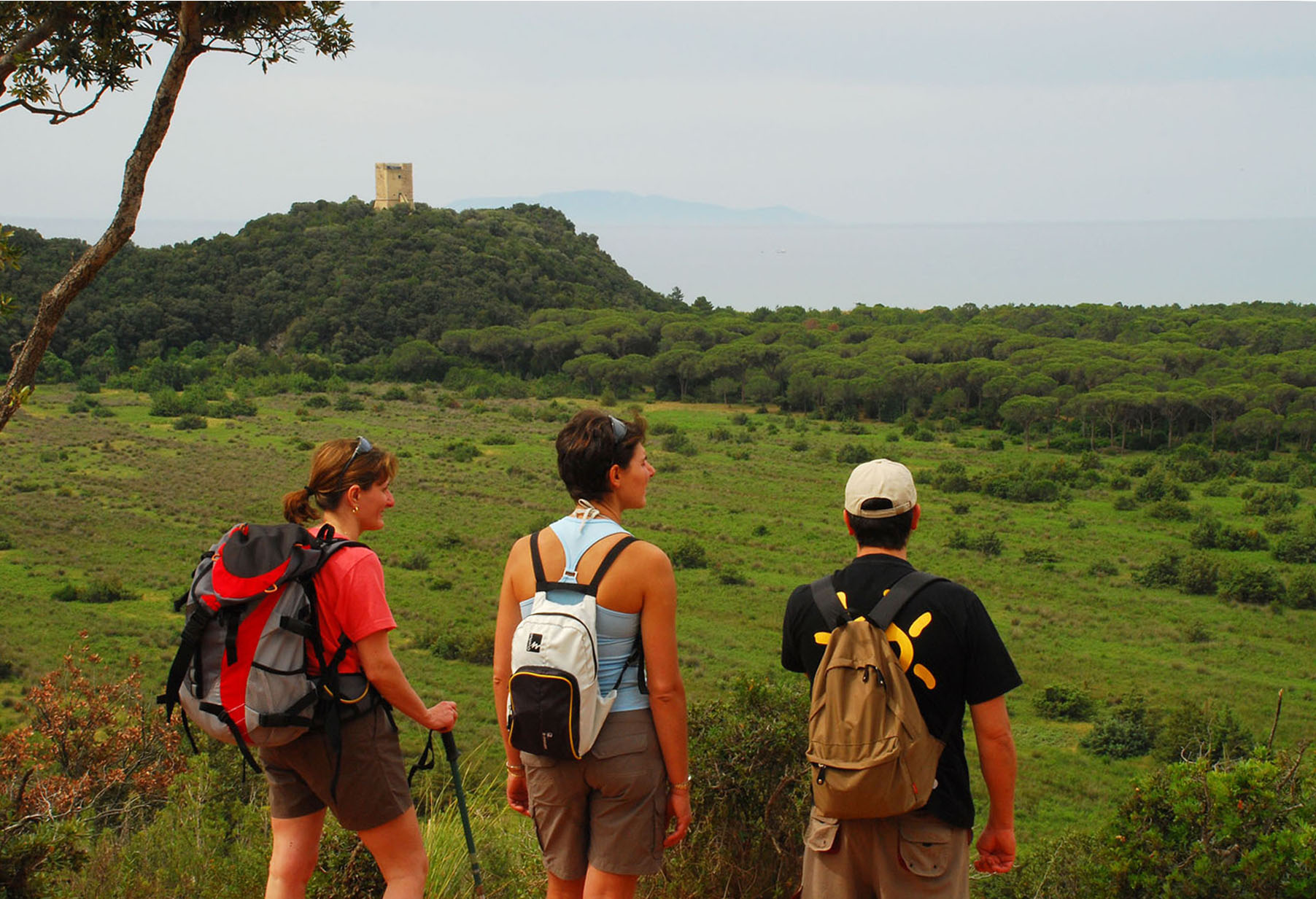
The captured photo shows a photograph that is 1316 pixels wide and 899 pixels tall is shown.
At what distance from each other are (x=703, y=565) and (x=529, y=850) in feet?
67.2

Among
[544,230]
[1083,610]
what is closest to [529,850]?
[1083,610]

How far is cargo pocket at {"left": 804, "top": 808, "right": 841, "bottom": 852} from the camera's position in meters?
1.90

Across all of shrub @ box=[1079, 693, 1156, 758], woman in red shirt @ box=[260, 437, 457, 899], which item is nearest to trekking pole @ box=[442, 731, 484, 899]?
woman in red shirt @ box=[260, 437, 457, 899]

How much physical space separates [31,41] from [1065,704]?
49.4 ft

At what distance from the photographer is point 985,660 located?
1832 millimetres

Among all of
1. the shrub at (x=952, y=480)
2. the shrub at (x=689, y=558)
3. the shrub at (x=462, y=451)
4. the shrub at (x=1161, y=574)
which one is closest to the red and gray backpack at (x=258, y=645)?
the shrub at (x=689, y=558)

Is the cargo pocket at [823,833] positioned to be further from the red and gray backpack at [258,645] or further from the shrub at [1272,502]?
the shrub at [1272,502]

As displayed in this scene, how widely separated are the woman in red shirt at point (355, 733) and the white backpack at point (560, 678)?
0.21m

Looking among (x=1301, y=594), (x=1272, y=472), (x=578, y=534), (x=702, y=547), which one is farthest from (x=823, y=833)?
(x=1272, y=472)

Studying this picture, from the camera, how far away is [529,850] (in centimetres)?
298

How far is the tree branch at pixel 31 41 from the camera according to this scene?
107 inches

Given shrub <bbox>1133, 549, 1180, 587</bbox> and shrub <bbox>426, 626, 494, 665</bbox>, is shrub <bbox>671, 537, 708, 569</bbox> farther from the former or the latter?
shrub <bbox>1133, 549, 1180, 587</bbox>

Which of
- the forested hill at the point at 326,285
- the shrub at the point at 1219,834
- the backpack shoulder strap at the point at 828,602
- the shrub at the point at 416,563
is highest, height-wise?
the forested hill at the point at 326,285

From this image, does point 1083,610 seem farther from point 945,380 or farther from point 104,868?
point 945,380
